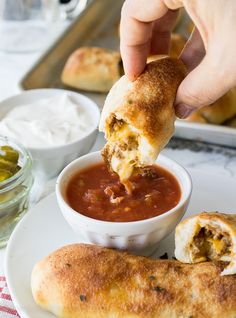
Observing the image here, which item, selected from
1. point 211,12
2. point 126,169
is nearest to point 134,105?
point 126,169

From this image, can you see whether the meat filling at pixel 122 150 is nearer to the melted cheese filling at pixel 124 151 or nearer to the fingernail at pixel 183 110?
the melted cheese filling at pixel 124 151

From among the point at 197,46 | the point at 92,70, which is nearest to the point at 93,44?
the point at 92,70

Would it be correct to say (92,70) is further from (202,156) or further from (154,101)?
(154,101)

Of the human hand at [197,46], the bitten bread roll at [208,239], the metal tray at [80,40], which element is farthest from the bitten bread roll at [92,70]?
the bitten bread roll at [208,239]

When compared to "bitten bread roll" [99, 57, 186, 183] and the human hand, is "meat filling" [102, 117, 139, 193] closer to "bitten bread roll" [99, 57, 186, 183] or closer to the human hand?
"bitten bread roll" [99, 57, 186, 183]

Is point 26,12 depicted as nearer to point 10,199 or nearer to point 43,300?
point 10,199

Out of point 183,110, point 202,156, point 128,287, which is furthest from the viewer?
point 202,156
